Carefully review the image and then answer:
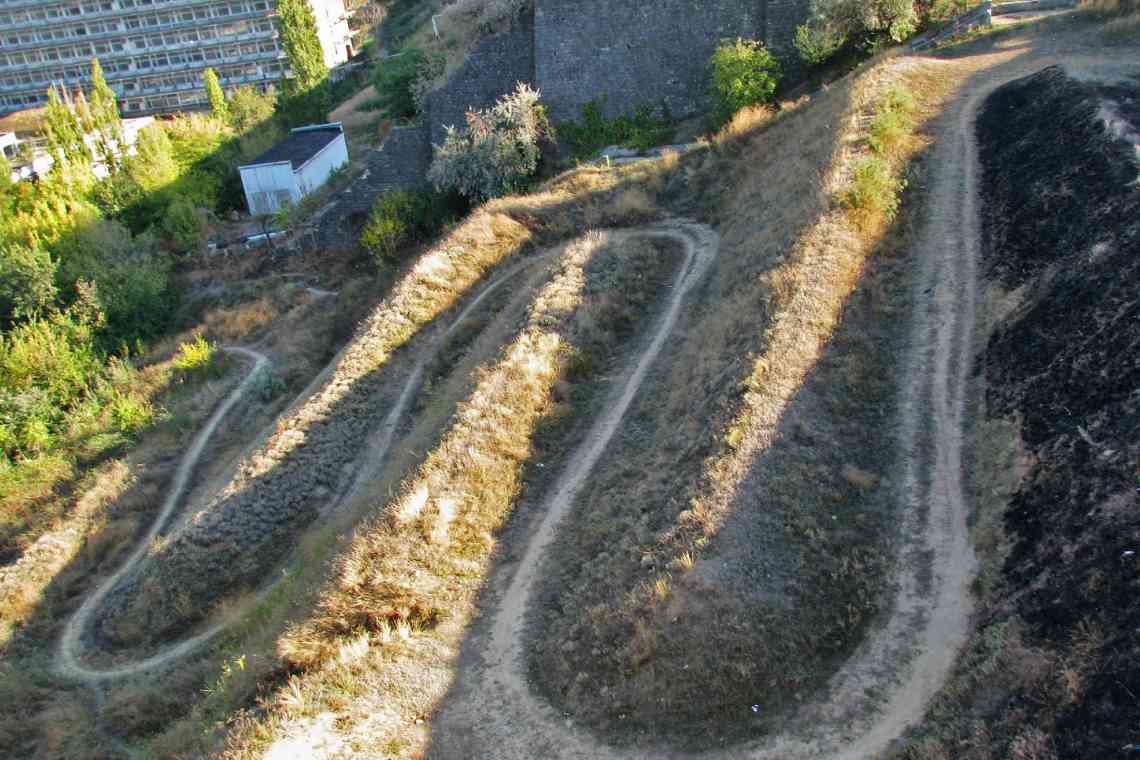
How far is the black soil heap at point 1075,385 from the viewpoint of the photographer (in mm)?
6207

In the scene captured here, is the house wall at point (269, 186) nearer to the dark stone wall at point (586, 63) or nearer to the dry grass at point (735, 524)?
the dark stone wall at point (586, 63)

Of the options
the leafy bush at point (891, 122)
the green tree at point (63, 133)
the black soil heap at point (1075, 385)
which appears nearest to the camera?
the black soil heap at point (1075, 385)

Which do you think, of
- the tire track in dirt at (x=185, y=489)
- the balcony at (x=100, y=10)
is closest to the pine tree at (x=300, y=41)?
the balcony at (x=100, y=10)

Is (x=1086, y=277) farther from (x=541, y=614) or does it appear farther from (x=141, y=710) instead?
(x=141, y=710)

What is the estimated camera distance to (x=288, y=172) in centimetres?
3738

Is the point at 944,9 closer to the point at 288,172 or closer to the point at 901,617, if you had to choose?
the point at 901,617

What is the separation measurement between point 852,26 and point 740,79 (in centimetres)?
396

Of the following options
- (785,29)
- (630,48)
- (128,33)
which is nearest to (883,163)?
(785,29)

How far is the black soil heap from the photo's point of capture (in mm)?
6207

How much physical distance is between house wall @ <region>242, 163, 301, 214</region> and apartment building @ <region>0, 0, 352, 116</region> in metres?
24.8

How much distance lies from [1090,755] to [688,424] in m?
6.66

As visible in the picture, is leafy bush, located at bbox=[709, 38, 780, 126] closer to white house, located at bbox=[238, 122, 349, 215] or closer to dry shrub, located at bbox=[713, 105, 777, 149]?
dry shrub, located at bbox=[713, 105, 777, 149]

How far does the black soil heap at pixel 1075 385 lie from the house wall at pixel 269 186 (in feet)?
104

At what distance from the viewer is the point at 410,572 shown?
35.1 feet
